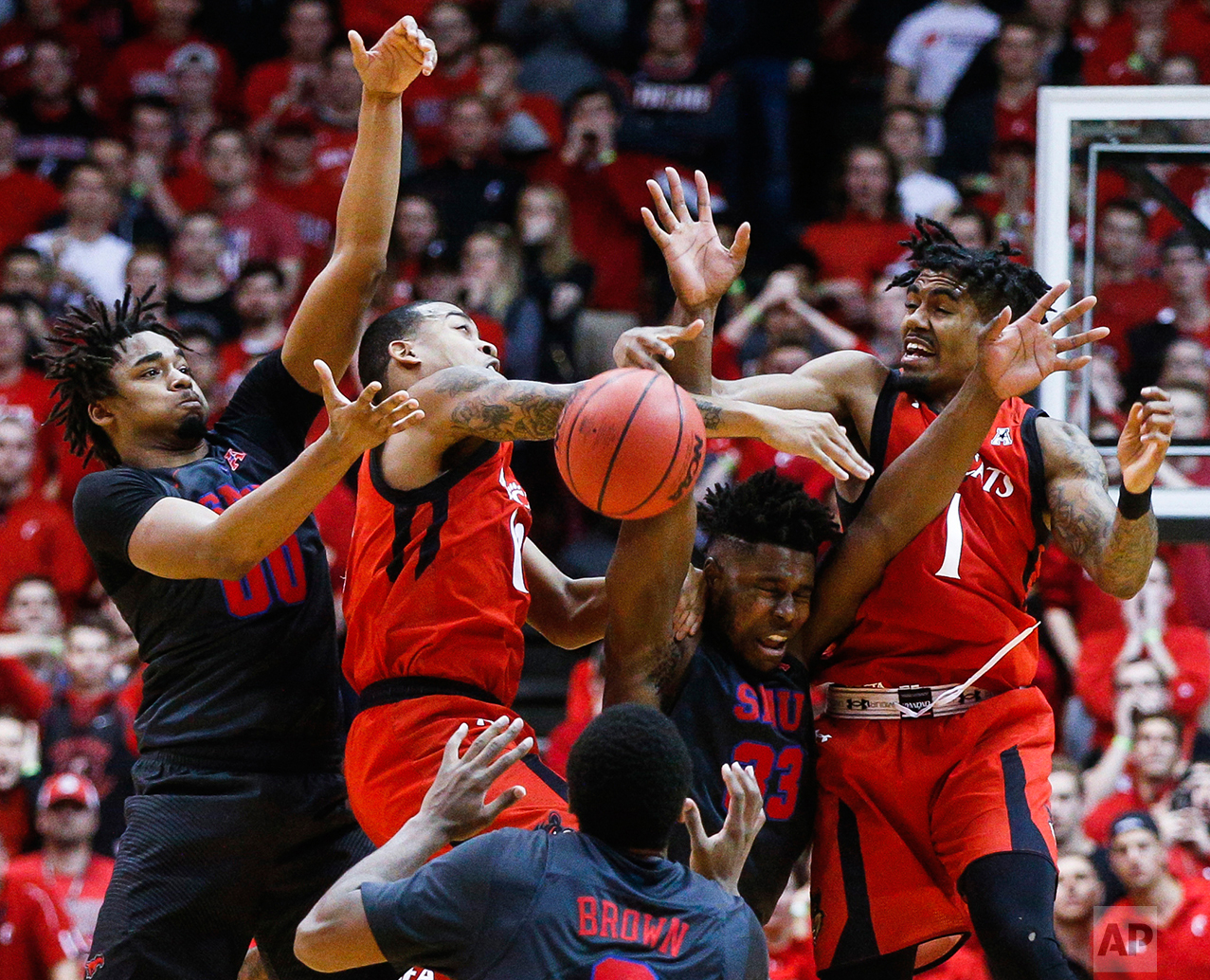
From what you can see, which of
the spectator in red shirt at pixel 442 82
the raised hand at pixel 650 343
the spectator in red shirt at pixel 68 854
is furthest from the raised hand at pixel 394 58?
the spectator in red shirt at pixel 442 82

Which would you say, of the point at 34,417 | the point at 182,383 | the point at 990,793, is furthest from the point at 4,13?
the point at 990,793

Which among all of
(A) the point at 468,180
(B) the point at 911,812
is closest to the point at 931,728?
(B) the point at 911,812

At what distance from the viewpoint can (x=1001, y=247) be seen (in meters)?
4.91

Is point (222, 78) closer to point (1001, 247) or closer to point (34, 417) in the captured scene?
point (34, 417)

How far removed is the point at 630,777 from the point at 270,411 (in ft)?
6.46

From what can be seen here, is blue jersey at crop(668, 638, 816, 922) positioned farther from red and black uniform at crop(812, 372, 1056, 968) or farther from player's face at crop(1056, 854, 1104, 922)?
player's face at crop(1056, 854, 1104, 922)

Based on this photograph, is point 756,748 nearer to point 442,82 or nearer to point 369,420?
point 369,420

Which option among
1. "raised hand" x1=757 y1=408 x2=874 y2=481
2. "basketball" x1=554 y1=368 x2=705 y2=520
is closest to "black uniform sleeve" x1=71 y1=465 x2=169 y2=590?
"basketball" x1=554 y1=368 x2=705 y2=520

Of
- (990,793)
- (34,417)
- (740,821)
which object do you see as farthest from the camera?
(34,417)

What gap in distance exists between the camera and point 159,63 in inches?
458

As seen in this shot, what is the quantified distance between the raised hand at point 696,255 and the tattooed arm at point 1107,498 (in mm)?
992

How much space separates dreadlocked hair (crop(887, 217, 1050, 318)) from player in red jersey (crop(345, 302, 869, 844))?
0.87 meters

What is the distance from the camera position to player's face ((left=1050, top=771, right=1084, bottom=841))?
22.9 ft

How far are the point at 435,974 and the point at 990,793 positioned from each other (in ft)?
4.86
